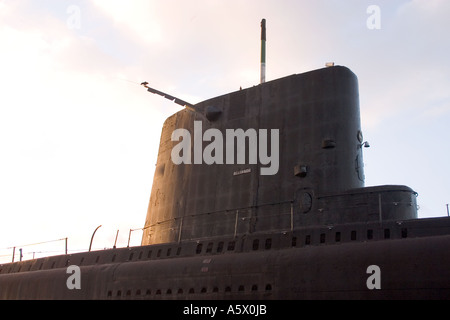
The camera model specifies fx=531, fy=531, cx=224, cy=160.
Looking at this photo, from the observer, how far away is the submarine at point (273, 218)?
1241 cm

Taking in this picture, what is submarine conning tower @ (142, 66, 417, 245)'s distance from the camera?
1466 centimetres

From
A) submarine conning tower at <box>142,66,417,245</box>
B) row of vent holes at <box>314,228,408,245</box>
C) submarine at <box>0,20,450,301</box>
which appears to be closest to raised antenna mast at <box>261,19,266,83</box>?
submarine at <box>0,20,450,301</box>

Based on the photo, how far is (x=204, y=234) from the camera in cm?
1706

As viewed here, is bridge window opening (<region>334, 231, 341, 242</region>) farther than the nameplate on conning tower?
No

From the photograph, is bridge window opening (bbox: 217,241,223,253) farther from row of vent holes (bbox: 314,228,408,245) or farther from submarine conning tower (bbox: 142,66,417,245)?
row of vent holes (bbox: 314,228,408,245)

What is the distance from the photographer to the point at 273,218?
15531mm

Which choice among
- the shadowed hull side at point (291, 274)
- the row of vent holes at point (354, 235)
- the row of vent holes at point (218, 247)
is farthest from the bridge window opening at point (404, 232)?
the row of vent holes at point (218, 247)

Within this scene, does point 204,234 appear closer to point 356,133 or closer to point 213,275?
point 213,275

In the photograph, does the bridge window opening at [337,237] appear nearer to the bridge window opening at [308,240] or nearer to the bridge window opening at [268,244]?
the bridge window opening at [308,240]

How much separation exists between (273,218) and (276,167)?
1.59 meters

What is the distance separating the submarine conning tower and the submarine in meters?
0.03

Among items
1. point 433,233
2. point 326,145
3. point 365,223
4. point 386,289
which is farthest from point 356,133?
point 386,289

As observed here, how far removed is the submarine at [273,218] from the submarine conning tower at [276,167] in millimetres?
35

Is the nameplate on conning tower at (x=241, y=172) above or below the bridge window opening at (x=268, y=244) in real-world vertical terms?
above
